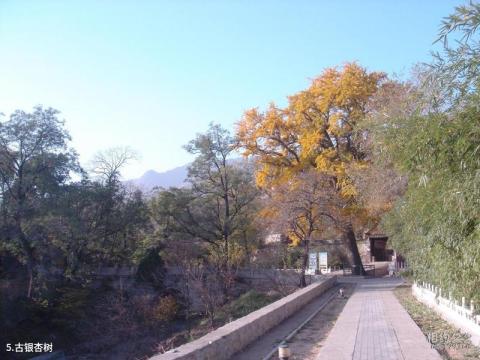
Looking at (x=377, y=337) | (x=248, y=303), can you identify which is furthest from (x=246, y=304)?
(x=377, y=337)

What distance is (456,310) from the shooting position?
13.2 metres

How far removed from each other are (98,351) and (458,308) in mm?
21260

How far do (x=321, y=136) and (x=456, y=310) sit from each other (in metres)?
24.6

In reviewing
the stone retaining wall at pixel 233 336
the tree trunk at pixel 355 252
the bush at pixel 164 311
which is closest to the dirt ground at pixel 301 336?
the stone retaining wall at pixel 233 336

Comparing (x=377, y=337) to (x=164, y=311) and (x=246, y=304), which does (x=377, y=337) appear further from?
(x=164, y=311)

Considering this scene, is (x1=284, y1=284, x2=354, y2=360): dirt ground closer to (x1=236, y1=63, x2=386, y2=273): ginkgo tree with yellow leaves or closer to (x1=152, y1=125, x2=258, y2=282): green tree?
(x1=236, y1=63, x2=386, y2=273): ginkgo tree with yellow leaves

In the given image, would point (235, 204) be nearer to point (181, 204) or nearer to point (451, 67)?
point (181, 204)

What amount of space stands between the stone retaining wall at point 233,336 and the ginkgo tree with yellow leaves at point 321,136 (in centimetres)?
1628

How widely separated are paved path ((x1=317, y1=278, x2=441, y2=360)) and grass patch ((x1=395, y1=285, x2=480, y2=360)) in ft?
0.90

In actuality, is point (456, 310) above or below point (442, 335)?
above

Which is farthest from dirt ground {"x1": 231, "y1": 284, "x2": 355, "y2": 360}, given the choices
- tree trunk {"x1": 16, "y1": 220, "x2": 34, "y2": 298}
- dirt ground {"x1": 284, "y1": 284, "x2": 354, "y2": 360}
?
tree trunk {"x1": 16, "y1": 220, "x2": 34, "y2": 298}

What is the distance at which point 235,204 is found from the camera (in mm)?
41875

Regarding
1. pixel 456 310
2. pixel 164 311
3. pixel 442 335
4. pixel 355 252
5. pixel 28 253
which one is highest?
pixel 28 253

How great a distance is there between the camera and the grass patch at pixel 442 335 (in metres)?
10.0
